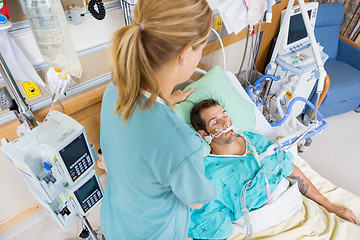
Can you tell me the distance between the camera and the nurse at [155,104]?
2.19 ft

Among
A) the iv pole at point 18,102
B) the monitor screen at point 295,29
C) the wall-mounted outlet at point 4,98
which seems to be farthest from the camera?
the monitor screen at point 295,29

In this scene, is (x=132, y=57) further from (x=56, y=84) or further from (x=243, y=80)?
(x=243, y=80)

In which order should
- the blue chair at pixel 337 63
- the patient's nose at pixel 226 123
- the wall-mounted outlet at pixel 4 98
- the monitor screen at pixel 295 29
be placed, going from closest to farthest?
1. the wall-mounted outlet at pixel 4 98
2. the patient's nose at pixel 226 123
3. the monitor screen at pixel 295 29
4. the blue chair at pixel 337 63

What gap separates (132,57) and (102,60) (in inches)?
37.7

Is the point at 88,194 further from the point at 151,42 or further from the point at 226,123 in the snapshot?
the point at 151,42

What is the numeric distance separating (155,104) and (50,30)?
0.65 metres

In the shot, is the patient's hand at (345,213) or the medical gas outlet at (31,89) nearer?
the medical gas outlet at (31,89)

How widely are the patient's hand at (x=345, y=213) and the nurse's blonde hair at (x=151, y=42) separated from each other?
153 centimetres

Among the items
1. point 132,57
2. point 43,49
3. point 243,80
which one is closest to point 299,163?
point 243,80

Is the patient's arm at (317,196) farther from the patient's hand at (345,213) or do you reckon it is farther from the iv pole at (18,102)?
the iv pole at (18,102)

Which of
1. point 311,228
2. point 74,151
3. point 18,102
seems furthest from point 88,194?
point 311,228

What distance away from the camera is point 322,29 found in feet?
8.80

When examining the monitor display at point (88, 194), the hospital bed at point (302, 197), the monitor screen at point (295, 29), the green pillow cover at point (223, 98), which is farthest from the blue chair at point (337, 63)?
the monitor display at point (88, 194)

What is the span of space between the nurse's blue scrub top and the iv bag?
42cm
